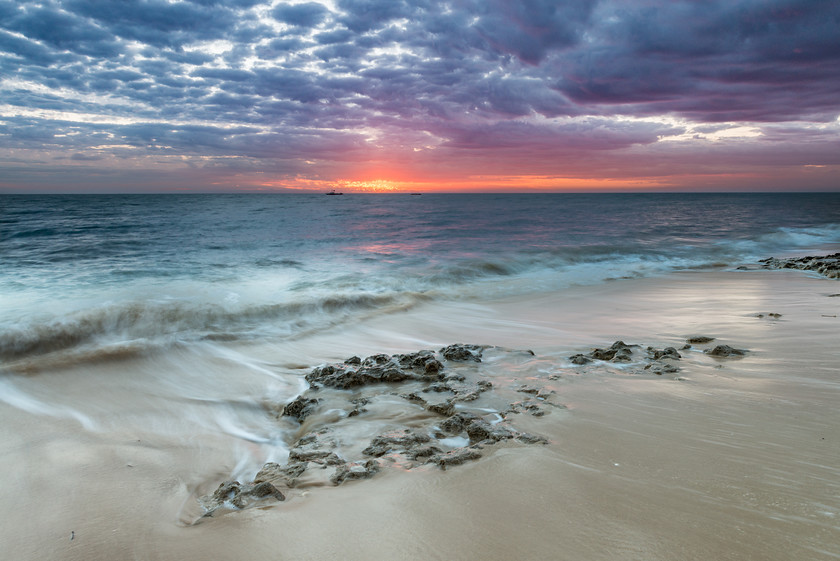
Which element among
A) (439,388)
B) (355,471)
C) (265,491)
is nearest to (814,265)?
(439,388)

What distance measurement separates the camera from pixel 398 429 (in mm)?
3240

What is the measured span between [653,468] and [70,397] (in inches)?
209

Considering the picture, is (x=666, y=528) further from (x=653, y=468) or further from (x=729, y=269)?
(x=729, y=269)

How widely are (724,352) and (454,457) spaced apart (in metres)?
3.50

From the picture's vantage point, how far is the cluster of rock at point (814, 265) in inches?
437

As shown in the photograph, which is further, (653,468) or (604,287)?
(604,287)

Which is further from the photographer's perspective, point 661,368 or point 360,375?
point 360,375

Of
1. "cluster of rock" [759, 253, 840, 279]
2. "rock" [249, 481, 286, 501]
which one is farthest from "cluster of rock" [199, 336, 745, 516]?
"cluster of rock" [759, 253, 840, 279]

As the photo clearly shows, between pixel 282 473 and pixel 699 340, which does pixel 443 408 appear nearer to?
pixel 282 473

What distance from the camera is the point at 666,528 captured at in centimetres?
193

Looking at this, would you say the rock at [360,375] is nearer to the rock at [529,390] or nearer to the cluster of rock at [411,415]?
the cluster of rock at [411,415]

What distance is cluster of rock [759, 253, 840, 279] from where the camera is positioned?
1110 centimetres

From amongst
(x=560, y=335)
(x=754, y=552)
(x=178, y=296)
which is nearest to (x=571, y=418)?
(x=754, y=552)

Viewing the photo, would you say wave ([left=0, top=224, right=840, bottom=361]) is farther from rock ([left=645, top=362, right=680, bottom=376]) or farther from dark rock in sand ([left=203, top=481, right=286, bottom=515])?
rock ([left=645, top=362, right=680, bottom=376])
